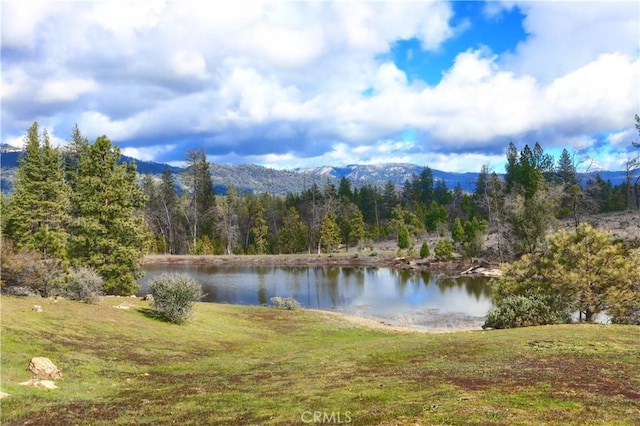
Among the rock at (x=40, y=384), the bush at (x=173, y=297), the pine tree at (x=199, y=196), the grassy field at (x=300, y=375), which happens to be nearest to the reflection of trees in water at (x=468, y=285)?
the grassy field at (x=300, y=375)

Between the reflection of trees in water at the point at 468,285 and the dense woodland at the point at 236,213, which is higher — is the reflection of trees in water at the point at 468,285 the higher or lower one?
the lower one

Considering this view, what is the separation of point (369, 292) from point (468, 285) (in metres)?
15.0

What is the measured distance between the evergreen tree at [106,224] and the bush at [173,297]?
9621 mm

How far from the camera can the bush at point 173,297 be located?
98.6 feet

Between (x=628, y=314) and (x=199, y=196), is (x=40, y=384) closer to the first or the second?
(x=628, y=314)

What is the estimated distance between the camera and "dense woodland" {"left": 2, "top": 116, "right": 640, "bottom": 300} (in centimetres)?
3900

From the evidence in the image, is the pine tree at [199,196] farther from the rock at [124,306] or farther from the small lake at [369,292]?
the rock at [124,306]

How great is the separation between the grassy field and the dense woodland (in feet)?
34.9

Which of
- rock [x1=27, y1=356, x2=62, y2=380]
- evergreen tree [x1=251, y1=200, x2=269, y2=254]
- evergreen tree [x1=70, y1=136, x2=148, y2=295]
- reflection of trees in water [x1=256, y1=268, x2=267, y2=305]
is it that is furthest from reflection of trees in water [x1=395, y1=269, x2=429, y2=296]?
rock [x1=27, y1=356, x2=62, y2=380]

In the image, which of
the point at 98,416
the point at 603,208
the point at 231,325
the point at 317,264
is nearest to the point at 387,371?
the point at 98,416

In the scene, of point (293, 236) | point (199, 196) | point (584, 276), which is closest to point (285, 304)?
point (584, 276)

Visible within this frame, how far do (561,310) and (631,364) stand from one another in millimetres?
14712

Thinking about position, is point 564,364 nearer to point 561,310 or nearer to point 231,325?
point 561,310

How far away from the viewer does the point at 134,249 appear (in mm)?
39531
